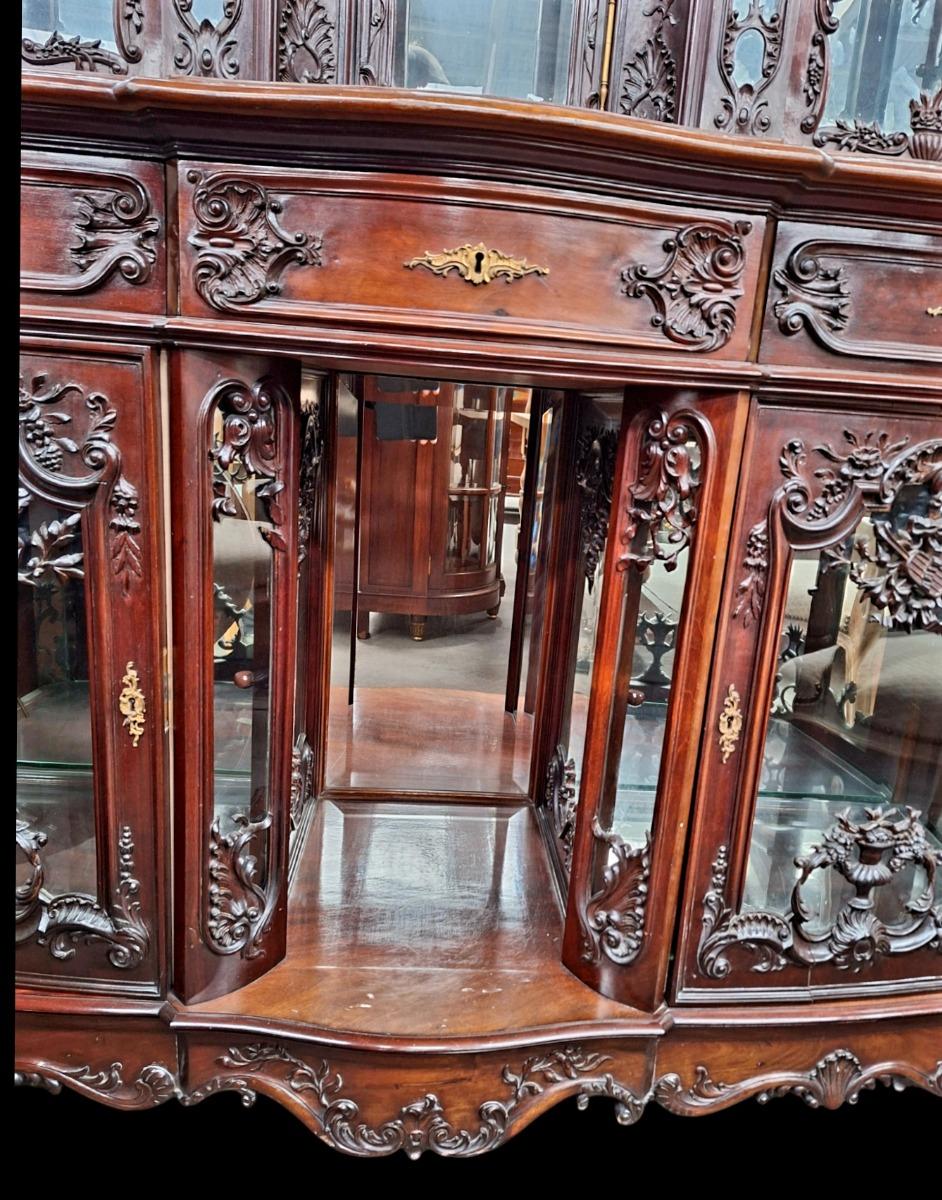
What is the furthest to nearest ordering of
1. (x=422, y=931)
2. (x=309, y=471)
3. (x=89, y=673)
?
(x=309, y=471) → (x=422, y=931) → (x=89, y=673)

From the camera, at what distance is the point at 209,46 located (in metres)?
0.76

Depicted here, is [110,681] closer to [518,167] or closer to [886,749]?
[518,167]

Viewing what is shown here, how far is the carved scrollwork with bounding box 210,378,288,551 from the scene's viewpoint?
32.3 inches

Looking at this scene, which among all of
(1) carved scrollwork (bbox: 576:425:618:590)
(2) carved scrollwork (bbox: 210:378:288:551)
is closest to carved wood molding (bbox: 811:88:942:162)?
(1) carved scrollwork (bbox: 576:425:618:590)

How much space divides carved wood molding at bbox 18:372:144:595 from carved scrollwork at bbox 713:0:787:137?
0.63m

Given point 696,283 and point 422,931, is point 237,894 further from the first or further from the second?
point 696,283

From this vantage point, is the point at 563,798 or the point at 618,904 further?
the point at 563,798

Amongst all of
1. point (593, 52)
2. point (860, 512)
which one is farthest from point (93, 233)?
point (860, 512)

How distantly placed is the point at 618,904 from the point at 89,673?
0.61 meters

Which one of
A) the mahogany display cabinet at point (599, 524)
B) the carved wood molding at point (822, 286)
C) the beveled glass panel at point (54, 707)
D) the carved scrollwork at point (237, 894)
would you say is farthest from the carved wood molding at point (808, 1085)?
the carved wood molding at point (822, 286)

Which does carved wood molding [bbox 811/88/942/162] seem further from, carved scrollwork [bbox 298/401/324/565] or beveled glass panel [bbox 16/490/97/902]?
beveled glass panel [bbox 16/490/97/902]

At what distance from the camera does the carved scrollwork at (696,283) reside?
2.57ft

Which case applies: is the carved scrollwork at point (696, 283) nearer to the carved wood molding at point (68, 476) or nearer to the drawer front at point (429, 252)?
the drawer front at point (429, 252)

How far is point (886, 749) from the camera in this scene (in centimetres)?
101
